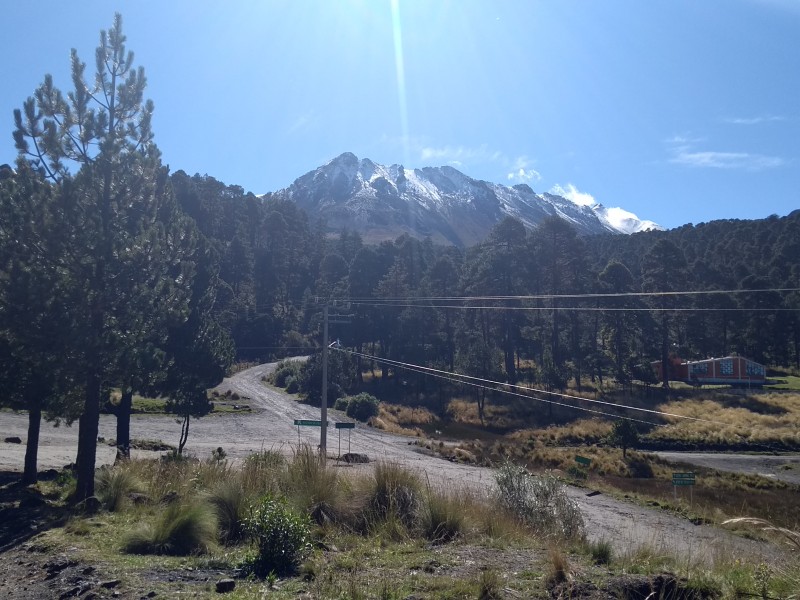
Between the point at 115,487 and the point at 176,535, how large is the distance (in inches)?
142

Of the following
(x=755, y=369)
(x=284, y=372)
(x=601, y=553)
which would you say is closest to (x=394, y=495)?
(x=601, y=553)

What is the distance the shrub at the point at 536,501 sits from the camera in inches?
404

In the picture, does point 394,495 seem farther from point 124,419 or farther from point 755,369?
point 755,369

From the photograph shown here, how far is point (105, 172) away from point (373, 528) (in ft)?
28.2

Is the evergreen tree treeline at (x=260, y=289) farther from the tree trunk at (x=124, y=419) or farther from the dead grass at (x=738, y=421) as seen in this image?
the dead grass at (x=738, y=421)

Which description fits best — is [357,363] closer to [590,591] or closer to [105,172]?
[105,172]

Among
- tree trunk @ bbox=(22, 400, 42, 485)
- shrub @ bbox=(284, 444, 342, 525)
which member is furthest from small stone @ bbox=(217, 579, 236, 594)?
tree trunk @ bbox=(22, 400, 42, 485)

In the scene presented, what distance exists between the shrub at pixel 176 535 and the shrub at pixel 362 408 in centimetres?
4043

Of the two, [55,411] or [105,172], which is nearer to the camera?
[105,172]

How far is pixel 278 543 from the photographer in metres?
6.81

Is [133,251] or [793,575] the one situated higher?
[133,251]

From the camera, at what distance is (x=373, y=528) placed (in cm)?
848

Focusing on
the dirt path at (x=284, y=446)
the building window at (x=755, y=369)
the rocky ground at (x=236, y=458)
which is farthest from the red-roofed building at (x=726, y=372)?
the rocky ground at (x=236, y=458)

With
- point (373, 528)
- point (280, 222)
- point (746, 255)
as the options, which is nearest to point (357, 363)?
point (280, 222)
